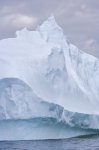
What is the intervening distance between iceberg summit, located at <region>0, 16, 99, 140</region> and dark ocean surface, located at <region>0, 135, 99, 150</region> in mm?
412

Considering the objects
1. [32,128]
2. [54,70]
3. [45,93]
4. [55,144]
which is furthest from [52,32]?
[55,144]

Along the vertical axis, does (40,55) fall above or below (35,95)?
above

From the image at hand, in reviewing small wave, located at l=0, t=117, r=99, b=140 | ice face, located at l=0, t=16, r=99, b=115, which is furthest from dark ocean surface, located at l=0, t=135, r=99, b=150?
ice face, located at l=0, t=16, r=99, b=115

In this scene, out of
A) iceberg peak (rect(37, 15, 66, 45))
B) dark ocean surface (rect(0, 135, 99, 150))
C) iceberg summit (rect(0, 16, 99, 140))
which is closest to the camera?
dark ocean surface (rect(0, 135, 99, 150))

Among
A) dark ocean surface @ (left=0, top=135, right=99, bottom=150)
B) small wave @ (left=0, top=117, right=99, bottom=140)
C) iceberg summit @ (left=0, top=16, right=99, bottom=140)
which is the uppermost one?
iceberg summit @ (left=0, top=16, right=99, bottom=140)

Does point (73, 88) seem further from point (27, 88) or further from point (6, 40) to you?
point (6, 40)

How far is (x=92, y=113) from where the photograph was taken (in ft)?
96.1

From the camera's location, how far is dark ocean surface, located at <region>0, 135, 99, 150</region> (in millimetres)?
26984

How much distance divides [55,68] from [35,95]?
2.41 m

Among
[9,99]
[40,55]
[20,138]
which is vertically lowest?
[20,138]

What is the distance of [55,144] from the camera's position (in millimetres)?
27891

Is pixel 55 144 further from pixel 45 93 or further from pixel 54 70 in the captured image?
pixel 54 70

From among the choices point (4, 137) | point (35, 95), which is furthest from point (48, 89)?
point (4, 137)

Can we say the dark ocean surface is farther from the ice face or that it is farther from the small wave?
the ice face
